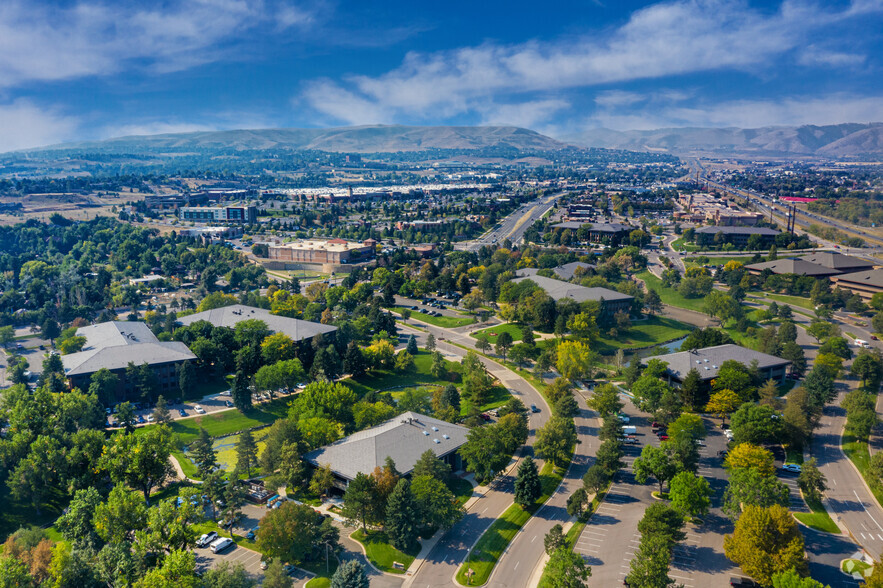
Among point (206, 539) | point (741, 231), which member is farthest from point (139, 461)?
point (741, 231)

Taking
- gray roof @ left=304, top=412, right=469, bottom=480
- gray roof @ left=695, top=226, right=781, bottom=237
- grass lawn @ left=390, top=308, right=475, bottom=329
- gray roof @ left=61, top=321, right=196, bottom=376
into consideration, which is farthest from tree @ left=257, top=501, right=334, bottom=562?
gray roof @ left=695, top=226, right=781, bottom=237

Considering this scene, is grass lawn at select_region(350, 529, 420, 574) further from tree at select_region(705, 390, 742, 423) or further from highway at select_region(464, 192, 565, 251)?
highway at select_region(464, 192, 565, 251)

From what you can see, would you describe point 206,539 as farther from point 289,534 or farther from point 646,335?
point 646,335

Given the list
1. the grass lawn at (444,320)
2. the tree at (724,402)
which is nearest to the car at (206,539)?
the tree at (724,402)

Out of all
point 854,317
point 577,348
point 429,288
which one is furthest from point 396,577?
point 854,317

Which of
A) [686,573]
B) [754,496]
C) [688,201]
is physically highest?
[688,201]

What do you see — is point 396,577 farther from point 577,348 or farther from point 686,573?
point 577,348
